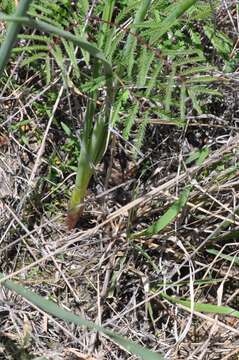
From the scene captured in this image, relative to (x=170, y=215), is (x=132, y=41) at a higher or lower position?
higher

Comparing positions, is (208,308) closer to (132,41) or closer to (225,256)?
(225,256)

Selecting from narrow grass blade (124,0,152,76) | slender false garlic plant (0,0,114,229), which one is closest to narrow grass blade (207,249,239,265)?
slender false garlic plant (0,0,114,229)

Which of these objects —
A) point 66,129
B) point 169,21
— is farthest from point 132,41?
point 66,129

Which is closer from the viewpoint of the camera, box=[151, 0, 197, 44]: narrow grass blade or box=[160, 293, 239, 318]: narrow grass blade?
box=[151, 0, 197, 44]: narrow grass blade

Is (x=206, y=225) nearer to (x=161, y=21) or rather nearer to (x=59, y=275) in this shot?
(x=59, y=275)

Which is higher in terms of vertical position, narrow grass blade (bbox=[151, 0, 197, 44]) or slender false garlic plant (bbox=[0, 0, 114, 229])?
narrow grass blade (bbox=[151, 0, 197, 44])

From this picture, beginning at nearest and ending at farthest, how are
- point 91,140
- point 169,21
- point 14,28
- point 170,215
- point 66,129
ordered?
point 14,28
point 169,21
point 91,140
point 170,215
point 66,129

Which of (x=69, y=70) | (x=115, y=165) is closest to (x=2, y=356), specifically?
(x=115, y=165)

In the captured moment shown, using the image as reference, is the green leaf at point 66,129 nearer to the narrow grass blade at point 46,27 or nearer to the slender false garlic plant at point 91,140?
the slender false garlic plant at point 91,140

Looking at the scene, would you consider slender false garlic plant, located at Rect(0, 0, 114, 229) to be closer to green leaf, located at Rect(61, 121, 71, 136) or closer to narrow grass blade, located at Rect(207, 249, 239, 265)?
green leaf, located at Rect(61, 121, 71, 136)
